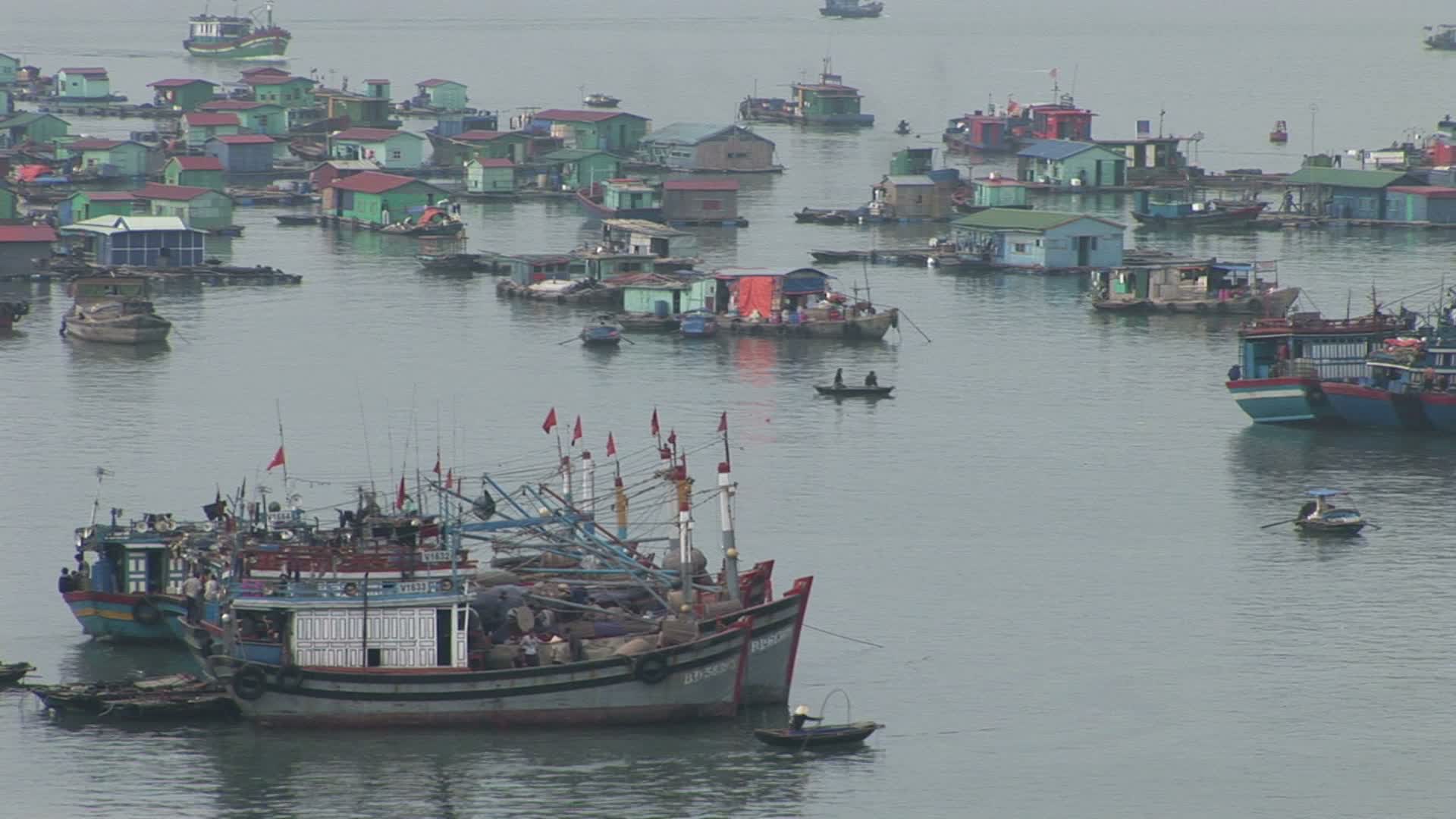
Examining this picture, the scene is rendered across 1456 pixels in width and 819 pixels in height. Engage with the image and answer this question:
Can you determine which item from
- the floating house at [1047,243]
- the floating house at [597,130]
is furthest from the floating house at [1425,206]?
the floating house at [597,130]

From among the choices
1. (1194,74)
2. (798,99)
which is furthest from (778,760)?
(1194,74)

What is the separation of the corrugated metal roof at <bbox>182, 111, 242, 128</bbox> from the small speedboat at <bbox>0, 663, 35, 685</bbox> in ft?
276

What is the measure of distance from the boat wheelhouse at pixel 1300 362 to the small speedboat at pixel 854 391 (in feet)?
28.3

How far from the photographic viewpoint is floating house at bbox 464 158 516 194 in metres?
110

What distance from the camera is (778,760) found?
32.6 metres

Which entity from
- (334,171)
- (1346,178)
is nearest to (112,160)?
(334,171)

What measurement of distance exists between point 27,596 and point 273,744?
963 cm

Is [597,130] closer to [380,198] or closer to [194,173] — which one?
[194,173]

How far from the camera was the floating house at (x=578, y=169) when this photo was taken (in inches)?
4373

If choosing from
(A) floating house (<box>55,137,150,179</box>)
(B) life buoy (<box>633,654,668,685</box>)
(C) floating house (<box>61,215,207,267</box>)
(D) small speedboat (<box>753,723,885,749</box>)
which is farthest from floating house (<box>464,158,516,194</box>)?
(D) small speedboat (<box>753,723,885,749</box>)

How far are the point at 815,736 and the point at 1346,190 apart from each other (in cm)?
7469

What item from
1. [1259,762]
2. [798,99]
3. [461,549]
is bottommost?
[1259,762]

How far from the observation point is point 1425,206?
10019cm

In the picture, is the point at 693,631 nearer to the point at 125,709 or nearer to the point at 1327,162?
the point at 125,709
